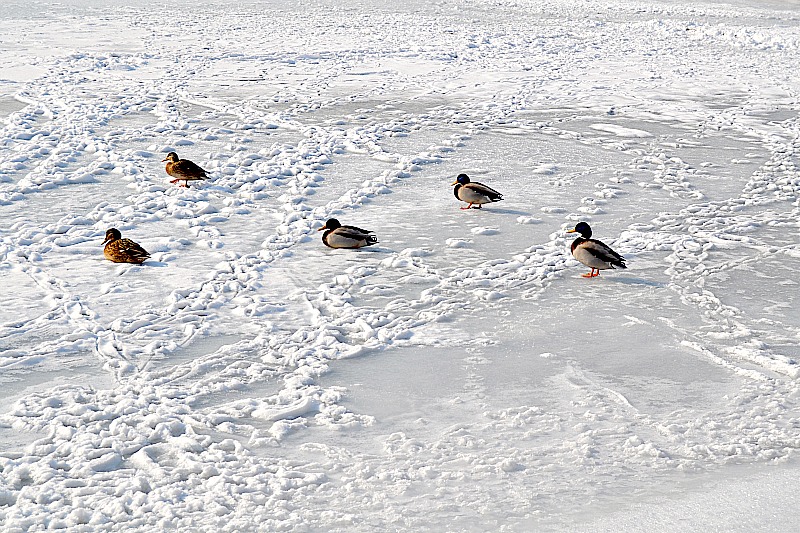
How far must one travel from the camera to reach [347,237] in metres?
6.95

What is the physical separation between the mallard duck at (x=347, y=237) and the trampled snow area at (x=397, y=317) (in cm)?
13

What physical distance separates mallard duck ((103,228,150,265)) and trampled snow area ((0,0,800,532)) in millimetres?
134

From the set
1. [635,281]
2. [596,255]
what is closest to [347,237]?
[596,255]

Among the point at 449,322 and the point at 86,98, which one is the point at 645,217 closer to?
the point at 449,322

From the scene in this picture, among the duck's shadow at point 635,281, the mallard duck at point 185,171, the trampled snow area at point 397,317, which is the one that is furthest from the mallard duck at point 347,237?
the mallard duck at point 185,171

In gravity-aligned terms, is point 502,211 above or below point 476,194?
below

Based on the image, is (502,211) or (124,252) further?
(502,211)

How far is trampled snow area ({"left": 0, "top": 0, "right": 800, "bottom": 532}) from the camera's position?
3961mm

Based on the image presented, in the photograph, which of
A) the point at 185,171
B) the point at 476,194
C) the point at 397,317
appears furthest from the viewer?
the point at 185,171

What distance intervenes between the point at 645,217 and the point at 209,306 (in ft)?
13.1

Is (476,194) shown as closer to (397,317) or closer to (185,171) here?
(397,317)

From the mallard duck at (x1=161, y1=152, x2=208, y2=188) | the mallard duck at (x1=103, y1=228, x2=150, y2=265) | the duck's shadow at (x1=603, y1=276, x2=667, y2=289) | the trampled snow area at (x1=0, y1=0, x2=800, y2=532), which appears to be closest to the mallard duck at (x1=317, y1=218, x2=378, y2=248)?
the trampled snow area at (x1=0, y1=0, x2=800, y2=532)

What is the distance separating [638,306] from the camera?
596cm

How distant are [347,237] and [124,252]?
1671 mm
